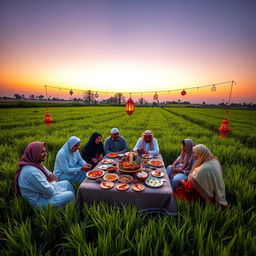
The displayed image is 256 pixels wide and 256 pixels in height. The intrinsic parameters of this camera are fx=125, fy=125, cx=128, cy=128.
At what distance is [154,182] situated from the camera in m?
2.31

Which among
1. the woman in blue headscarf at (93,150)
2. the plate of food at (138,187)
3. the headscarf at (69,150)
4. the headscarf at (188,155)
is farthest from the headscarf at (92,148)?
the headscarf at (188,155)

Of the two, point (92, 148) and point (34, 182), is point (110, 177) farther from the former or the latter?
point (92, 148)

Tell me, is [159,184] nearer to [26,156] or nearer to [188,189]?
[188,189]

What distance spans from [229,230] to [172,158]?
3.25 meters

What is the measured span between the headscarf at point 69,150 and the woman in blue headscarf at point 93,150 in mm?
630

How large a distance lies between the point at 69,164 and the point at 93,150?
1.01 m

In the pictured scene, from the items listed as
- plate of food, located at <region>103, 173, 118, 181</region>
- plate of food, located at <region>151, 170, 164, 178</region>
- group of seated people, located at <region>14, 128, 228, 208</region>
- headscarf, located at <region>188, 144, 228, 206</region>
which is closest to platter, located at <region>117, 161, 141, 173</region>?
plate of food, located at <region>103, 173, 118, 181</region>

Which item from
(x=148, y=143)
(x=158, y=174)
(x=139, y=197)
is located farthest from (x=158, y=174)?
(x=148, y=143)

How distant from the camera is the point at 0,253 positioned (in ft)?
5.75

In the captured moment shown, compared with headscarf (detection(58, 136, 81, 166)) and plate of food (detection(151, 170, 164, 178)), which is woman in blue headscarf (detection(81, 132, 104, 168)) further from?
plate of food (detection(151, 170, 164, 178))

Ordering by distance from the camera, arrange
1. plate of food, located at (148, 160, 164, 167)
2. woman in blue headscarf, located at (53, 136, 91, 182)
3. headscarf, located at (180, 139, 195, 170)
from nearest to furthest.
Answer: plate of food, located at (148, 160, 164, 167)
woman in blue headscarf, located at (53, 136, 91, 182)
headscarf, located at (180, 139, 195, 170)

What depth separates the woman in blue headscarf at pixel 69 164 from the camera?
3234 millimetres

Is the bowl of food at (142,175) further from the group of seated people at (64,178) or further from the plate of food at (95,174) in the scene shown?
the group of seated people at (64,178)

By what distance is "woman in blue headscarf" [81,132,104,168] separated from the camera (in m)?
4.14
